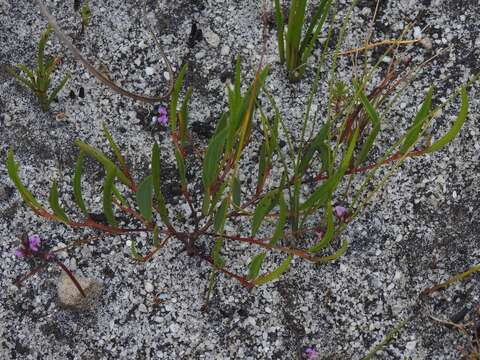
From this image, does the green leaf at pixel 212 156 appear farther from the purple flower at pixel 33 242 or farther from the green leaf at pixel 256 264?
the purple flower at pixel 33 242

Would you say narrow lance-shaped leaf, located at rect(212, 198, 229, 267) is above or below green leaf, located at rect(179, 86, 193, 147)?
below

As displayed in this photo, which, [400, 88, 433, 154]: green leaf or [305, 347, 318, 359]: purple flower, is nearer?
[400, 88, 433, 154]: green leaf

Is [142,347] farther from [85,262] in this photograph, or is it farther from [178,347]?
[85,262]

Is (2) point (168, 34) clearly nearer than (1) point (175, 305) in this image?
No

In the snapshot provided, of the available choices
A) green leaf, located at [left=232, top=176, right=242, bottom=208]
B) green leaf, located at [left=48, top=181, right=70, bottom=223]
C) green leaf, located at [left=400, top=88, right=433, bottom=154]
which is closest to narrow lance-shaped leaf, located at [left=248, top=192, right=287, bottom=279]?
green leaf, located at [left=232, top=176, right=242, bottom=208]

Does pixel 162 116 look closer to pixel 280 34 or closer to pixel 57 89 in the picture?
pixel 57 89

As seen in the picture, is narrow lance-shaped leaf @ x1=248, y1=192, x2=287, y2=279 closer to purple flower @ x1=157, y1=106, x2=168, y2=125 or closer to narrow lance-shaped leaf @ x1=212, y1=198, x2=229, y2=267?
narrow lance-shaped leaf @ x1=212, y1=198, x2=229, y2=267

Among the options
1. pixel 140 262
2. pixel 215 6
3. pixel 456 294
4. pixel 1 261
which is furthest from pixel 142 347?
pixel 215 6
